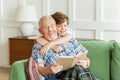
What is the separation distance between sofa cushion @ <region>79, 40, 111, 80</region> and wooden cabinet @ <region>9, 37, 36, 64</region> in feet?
6.12

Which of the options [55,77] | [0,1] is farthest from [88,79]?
[0,1]

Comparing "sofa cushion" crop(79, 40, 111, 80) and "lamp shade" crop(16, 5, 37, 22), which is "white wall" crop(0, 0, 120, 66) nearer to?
"lamp shade" crop(16, 5, 37, 22)

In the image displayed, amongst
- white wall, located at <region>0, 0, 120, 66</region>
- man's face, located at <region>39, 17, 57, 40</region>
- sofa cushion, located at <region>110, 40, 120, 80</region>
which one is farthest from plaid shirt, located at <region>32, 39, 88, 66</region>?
white wall, located at <region>0, 0, 120, 66</region>

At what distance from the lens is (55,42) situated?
239 cm

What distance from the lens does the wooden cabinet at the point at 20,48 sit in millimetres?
4352

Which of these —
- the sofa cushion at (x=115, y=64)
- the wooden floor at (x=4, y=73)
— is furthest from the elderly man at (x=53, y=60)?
the wooden floor at (x=4, y=73)

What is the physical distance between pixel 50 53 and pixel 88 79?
1.36ft

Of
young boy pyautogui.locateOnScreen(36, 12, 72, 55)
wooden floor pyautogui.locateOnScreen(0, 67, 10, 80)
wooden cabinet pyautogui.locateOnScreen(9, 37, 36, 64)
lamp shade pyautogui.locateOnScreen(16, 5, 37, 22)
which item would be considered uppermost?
lamp shade pyautogui.locateOnScreen(16, 5, 37, 22)

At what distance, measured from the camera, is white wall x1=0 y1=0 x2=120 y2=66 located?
4.18 metres

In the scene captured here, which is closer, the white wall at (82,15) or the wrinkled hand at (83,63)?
the wrinkled hand at (83,63)

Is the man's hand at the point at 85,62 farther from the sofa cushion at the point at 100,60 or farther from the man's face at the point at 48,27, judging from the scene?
the man's face at the point at 48,27

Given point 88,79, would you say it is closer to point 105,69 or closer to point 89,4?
point 105,69

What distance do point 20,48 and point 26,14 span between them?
1.94ft

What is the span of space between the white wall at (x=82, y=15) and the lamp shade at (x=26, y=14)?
0.28m
